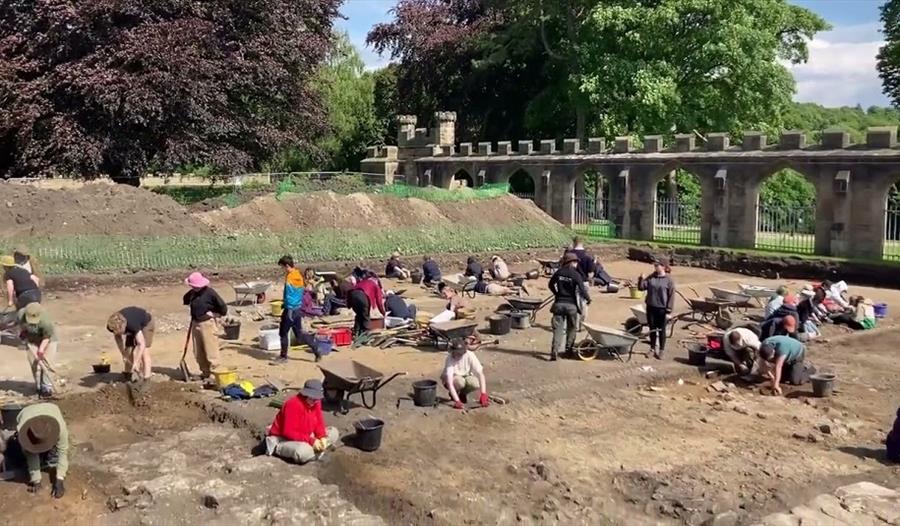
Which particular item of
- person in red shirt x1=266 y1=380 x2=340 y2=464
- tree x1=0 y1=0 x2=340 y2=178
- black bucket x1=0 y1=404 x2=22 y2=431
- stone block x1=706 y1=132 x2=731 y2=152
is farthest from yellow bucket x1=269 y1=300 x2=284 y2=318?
stone block x1=706 y1=132 x2=731 y2=152

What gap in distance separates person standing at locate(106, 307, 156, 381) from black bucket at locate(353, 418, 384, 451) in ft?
12.9

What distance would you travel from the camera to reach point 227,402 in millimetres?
11578

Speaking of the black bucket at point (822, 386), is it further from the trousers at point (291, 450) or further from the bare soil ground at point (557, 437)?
the trousers at point (291, 450)

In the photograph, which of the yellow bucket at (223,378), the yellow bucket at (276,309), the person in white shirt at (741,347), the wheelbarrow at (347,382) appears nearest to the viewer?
the wheelbarrow at (347,382)

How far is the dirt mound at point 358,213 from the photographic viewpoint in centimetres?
2641

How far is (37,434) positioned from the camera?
26.9 ft

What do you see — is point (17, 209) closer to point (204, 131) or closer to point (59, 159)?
point (59, 159)

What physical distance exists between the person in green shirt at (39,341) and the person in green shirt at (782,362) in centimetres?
1038

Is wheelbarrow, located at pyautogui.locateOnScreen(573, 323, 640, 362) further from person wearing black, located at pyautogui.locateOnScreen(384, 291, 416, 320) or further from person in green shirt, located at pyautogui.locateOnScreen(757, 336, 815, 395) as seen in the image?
person wearing black, located at pyautogui.locateOnScreen(384, 291, 416, 320)

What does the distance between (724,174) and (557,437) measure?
73.0ft

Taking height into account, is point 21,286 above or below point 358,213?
below

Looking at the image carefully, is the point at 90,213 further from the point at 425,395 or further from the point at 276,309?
the point at 425,395

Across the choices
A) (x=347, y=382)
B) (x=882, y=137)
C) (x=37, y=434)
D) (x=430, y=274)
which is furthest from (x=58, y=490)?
(x=882, y=137)

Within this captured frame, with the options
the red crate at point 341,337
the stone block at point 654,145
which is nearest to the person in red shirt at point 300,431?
the red crate at point 341,337
